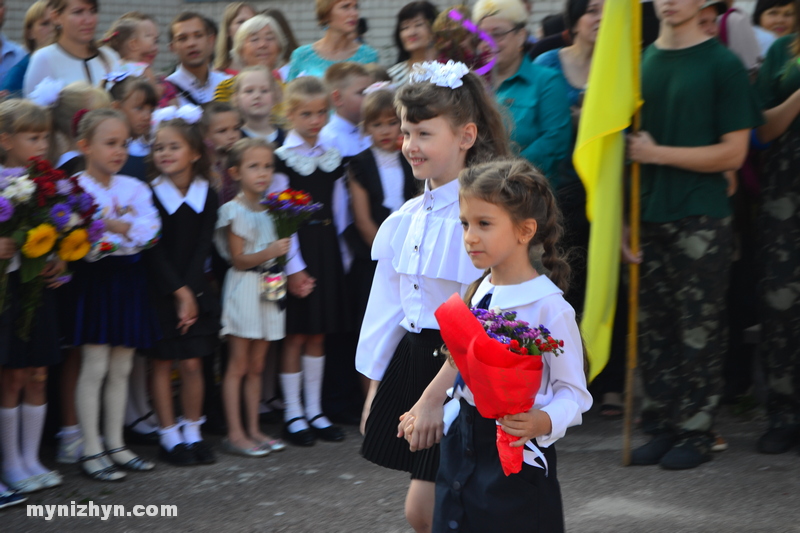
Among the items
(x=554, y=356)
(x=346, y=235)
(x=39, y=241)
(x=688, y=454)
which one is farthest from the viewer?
(x=346, y=235)

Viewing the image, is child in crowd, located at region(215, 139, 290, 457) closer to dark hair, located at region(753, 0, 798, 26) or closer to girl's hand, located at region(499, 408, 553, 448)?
girl's hand, located at region(499, 408, 553, 448)

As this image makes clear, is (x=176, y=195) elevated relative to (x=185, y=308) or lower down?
elevated

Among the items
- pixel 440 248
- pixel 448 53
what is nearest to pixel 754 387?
pixel 448 53

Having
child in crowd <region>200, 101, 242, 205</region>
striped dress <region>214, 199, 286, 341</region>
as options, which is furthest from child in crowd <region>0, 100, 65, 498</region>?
child in crowd <region>200, 101, 242, 205</region>

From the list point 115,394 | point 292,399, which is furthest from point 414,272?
point 292,399

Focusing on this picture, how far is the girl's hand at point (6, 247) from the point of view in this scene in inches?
165

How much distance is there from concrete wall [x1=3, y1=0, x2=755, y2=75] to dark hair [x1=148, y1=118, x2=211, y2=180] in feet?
17.6

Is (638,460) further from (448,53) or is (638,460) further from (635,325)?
(448,53)

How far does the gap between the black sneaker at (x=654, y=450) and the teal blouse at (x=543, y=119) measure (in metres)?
1.63

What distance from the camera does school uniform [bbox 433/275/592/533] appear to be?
2.65 metres

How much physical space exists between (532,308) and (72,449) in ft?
10.8

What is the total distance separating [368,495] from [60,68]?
344 centimetres

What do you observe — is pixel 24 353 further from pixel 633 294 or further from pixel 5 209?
pixel 633 294

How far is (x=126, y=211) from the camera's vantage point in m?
4.84
